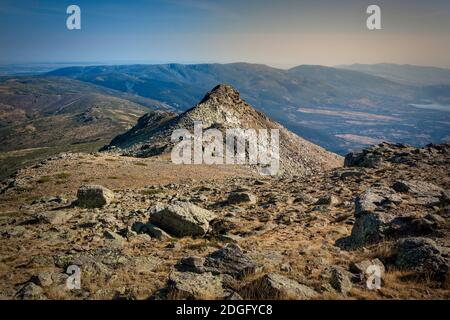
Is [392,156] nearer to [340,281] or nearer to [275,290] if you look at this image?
[340,281]

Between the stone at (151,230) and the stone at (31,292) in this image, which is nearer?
the stone at (31,292)

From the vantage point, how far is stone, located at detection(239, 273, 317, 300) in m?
10.8

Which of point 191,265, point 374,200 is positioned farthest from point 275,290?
point 374,200

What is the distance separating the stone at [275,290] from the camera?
1084cm

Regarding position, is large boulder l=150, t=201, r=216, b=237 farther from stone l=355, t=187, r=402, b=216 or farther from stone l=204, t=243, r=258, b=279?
stone l=355, t=187, r=402, b=216

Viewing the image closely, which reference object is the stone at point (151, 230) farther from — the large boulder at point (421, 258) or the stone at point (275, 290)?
the large boulder at point (421, 258)

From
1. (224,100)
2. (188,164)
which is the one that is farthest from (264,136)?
(188,164)

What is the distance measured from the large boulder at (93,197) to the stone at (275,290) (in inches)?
690

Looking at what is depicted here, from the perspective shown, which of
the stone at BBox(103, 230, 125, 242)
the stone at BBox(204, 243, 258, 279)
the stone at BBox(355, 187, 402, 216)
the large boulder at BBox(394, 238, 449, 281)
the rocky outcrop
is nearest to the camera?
the large boulder at BBox(394, 238, 449, 281)

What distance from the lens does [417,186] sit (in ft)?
81.4

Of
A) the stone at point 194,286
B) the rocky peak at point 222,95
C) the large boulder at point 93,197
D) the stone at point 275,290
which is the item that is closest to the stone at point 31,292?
the stone at point 194,286

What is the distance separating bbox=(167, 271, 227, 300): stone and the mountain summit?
48.5 m

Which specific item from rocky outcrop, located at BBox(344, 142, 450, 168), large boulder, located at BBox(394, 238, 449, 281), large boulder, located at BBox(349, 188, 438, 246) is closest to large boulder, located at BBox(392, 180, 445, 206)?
large boulder, located at BBox(349, 188, 438, 246)
